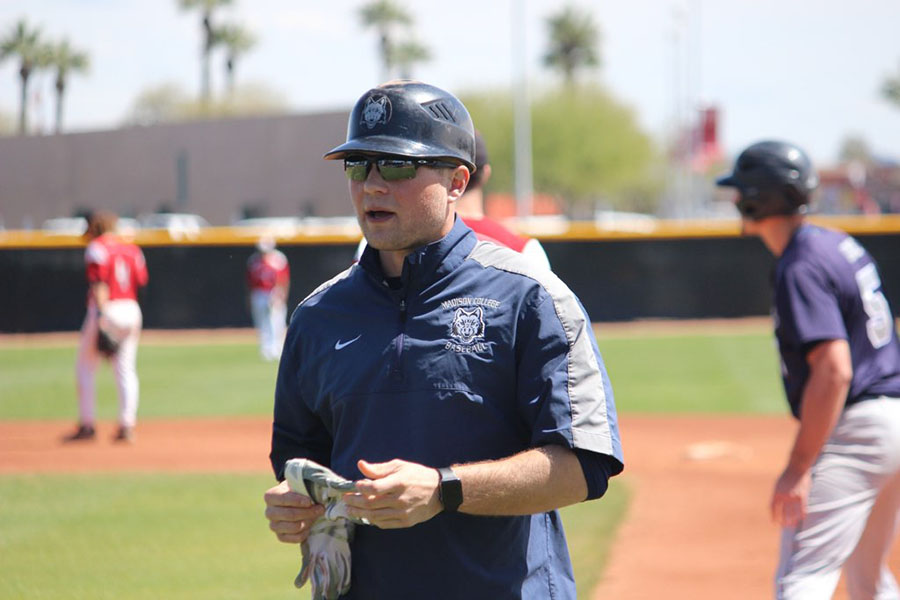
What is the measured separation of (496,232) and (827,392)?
1.57 meters

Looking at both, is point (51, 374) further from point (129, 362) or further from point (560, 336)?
point (560, 336)

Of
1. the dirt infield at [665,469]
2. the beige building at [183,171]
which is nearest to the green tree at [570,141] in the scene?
the beige building at [183,171]

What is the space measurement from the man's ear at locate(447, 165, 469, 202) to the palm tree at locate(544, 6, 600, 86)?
81354 mm

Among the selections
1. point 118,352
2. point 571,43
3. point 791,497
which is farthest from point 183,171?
point 571,43

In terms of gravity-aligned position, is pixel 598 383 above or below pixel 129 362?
above

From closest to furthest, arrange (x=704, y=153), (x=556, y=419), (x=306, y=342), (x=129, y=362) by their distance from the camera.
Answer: (x=556, y=419) < (x=306, y=342) < (x=129, y=362) < (x=704, y=153)

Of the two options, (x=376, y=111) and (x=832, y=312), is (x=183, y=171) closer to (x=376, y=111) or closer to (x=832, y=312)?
(x=832, y=312)

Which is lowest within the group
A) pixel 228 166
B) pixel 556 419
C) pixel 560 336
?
pixel 556 419

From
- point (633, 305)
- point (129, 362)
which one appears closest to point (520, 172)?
point (633, 305)

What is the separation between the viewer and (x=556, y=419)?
2.46 metres

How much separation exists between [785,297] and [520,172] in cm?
4078

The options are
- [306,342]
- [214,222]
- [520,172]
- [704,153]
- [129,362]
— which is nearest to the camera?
Result: [306,342]

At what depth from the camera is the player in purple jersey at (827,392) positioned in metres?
3.77

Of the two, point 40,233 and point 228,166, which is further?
point 40,233
